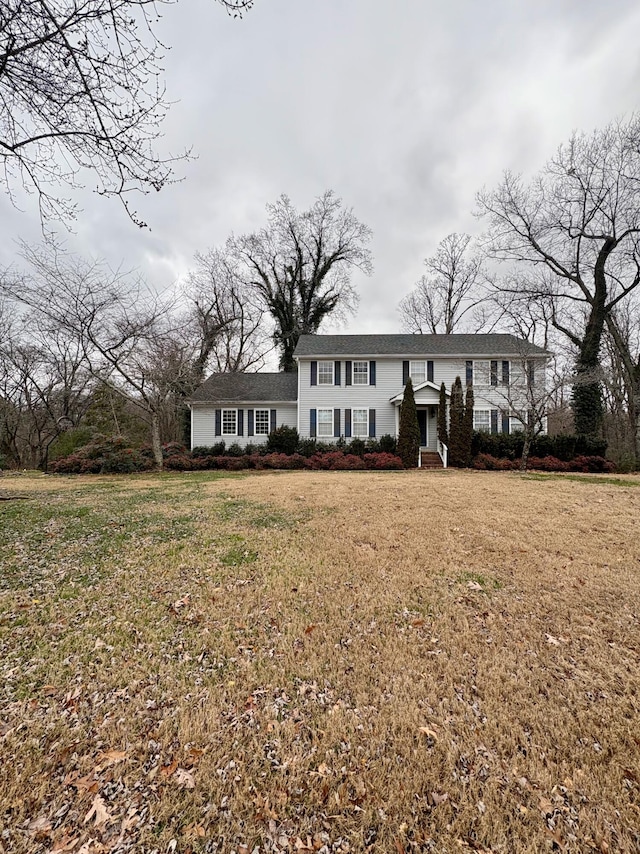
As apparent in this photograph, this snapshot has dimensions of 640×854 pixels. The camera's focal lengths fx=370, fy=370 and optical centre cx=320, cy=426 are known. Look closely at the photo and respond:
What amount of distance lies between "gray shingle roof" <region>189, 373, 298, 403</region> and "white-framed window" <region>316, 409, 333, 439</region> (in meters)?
1.90

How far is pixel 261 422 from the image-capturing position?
66.8 ft

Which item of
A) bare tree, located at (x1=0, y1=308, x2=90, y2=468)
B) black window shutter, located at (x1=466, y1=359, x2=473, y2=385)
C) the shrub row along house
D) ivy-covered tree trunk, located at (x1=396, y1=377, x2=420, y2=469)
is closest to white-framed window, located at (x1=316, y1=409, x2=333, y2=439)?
the shrub row along house

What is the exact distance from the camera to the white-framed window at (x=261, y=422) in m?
20.3

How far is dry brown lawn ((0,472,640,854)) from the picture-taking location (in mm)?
1623

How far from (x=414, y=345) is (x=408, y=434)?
5962 mm

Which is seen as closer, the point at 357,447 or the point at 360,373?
the point at 357,447

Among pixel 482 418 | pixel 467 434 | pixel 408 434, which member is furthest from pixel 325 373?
pixel 482 418

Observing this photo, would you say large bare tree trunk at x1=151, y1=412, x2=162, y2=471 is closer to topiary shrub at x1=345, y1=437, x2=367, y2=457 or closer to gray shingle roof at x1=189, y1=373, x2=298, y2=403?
gray shingle roof at x1=189, y1=373, x2=298, y2=403

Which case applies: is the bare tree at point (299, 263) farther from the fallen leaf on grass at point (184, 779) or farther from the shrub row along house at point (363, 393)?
the fallen leaf on grass at point (184, 779)

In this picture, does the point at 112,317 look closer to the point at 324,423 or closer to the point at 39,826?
the point at 324,423

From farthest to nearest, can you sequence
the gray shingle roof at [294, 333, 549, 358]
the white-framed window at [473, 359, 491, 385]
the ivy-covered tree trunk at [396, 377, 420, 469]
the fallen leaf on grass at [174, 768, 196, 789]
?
the gray shingle roof at [294, 333, 549, 358] → the white-framed window at [473, 359, 491, 385] → the ivy-covered tree trunk at [396, 377, 420, 469] → the fallen leaf on grass at [174, 768, 196, 789]

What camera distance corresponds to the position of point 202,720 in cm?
219

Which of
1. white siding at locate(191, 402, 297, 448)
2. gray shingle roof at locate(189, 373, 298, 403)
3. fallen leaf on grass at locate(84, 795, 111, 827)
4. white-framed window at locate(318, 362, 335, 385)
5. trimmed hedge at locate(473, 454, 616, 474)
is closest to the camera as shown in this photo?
fallen leaf on grass at locate(84, 795, 111, 827)

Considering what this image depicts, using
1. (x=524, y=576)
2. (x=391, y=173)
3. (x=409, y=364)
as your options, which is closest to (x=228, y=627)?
(x=524, y=576)
